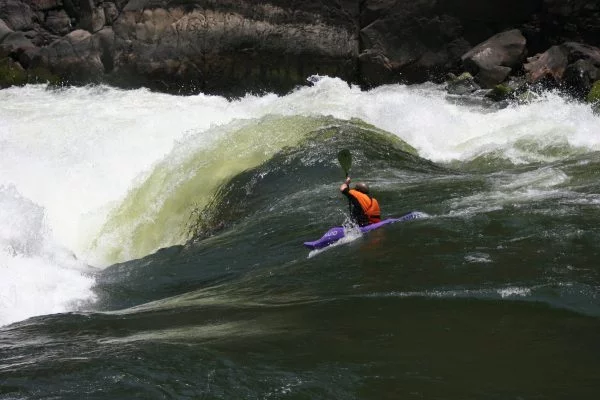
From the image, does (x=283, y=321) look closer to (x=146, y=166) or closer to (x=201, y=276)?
(x=201, y=276)

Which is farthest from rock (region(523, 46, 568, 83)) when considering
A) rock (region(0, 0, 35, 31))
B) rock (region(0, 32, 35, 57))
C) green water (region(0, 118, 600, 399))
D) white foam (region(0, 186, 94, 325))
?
rock (region(0, 0, 35, 31))

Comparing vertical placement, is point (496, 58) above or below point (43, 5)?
below

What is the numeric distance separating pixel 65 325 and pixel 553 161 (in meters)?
7.53

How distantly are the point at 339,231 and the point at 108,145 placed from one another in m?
7.77

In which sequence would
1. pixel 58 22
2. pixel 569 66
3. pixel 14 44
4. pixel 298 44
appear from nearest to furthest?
pixel 569 66
pixel 298 44
pixel 14 44
pixel 58 22

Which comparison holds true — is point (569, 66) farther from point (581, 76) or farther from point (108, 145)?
point (108, 145)

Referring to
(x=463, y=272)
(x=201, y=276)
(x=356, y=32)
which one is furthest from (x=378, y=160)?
(x=356, y=32)

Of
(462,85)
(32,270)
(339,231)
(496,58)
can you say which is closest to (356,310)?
(339,231)

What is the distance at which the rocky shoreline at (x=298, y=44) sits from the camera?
18.1 metres

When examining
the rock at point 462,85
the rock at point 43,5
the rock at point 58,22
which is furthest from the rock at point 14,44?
the rock at point 462,85

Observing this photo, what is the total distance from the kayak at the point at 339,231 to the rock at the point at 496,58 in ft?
37.9

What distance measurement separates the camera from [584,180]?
794 centimetres

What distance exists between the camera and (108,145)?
1307 centimetres

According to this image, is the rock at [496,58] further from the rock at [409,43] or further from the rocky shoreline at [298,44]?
the rock at [409,43]
